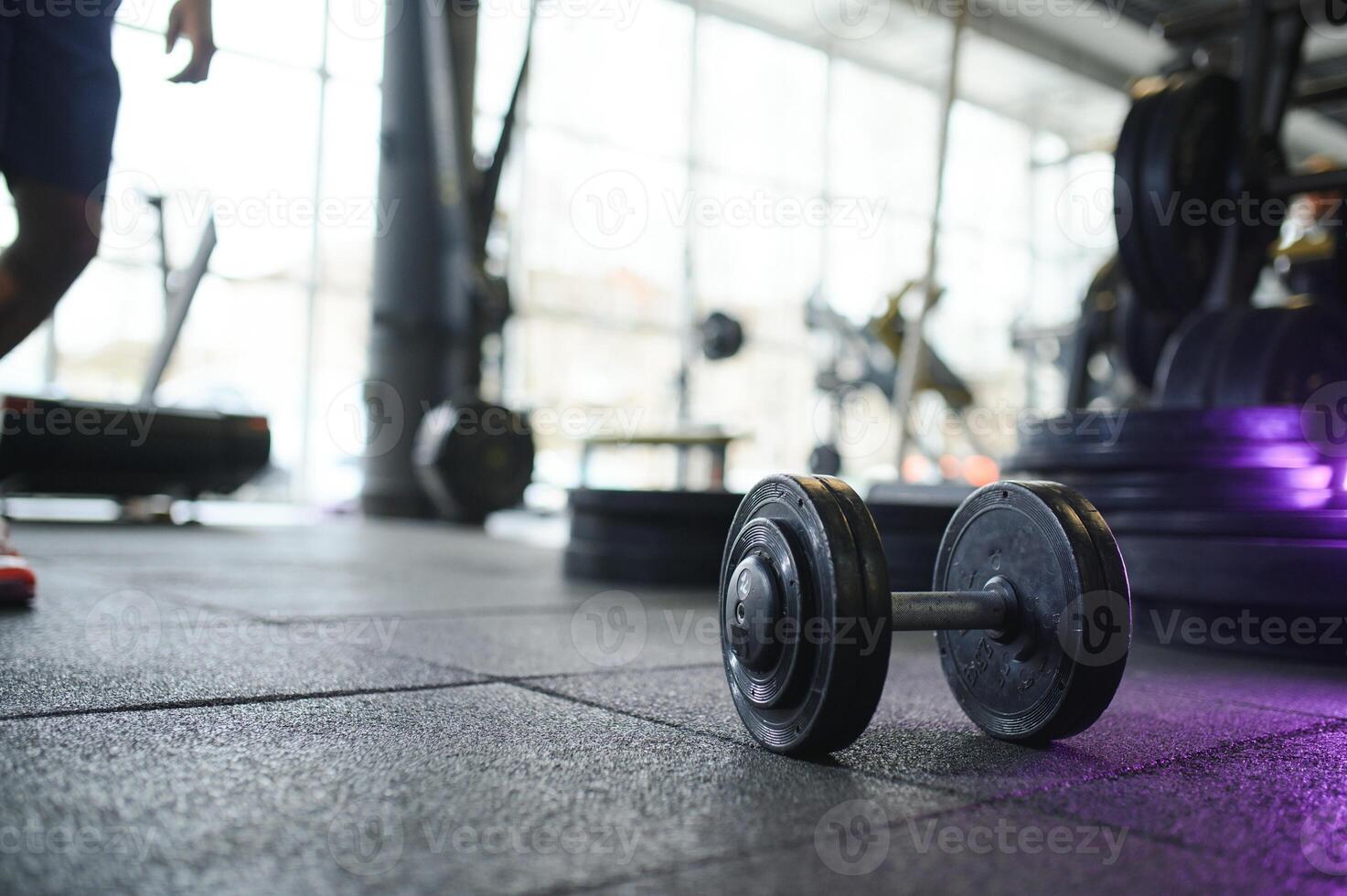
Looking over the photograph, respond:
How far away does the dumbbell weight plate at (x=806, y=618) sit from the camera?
882 mm

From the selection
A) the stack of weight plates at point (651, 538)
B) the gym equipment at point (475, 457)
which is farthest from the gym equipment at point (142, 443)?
the stack of weight plates at point (651, 538)

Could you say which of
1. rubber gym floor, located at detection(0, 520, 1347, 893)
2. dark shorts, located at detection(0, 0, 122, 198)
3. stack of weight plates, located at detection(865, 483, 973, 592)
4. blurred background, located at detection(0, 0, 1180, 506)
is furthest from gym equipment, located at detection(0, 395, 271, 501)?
stack of weight plates, located at detection(865, 483, 973, 592)

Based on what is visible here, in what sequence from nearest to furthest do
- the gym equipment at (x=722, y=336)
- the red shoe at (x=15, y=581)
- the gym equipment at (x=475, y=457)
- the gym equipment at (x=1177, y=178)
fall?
the red shoe at (x=15, y=581) → the gym equipment at (x=1177, y=178) → the gym equipment at (x=475, y=457) → the gym equipment at (x=722, y=336)

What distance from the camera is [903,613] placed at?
97 centimetres

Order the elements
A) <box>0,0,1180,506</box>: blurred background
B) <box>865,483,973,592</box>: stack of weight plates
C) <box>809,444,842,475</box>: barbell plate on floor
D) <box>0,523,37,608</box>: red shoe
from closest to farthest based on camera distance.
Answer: <box>0,523,37,608</box>: red shoe → <box>865,483,973,592</box>: stack of weight plates → <box>809,444,842,475</box>: barbell plate on floor → <box>0,0,1180,506</box>: blurred background

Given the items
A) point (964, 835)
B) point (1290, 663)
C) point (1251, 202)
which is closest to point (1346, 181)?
point (1251, 202)

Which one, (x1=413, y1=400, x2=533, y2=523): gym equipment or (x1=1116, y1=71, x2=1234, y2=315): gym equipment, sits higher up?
(x1=1116, y1=71, x2=1234, y2=315): gym equipment

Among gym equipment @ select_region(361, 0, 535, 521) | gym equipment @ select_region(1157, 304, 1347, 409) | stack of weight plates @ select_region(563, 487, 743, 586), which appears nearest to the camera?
gym equipment @ select_region(1157, 304, 1347, 409)

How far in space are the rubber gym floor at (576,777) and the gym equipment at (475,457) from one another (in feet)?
10.9

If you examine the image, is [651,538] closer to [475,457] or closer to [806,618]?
[806,618]

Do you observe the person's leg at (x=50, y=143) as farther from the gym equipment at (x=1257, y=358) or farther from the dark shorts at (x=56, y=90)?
the gym equipment at (x=1257, y=358)

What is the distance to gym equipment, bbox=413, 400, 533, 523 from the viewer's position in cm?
502

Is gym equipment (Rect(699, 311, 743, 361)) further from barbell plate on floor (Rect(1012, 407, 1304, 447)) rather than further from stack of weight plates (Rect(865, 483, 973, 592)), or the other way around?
barbell plate on floor (Rect(1012, 407, 1304, 447))

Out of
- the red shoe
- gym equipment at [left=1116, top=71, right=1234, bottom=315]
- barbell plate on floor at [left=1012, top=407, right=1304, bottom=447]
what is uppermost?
gym equipment at [left=1116, top=71, right=1234, bottom=315]
